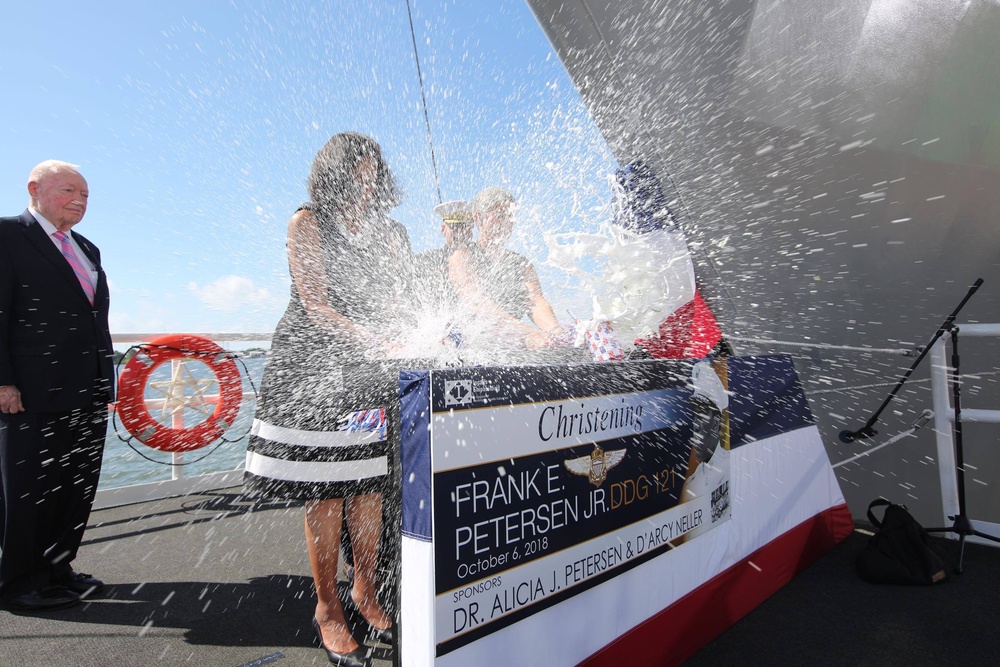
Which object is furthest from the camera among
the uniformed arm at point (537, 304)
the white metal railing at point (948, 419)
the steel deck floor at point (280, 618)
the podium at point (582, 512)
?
the white metal railing at point (948, 419)

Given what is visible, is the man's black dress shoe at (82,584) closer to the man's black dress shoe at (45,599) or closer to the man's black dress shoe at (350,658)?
the man's black dress shoe at (45,599)

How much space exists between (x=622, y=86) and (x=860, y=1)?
1.46 metres

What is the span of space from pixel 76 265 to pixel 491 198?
5.73 ft

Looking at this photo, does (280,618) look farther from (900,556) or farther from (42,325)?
(900,556)

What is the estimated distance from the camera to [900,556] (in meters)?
2.28

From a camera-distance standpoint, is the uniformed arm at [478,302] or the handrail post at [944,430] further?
the handrail post at [944,430]

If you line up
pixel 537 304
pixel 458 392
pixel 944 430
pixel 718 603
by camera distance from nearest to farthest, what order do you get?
1. pixel 458 392
2. pixel 718 603
3. pixel 537 304
4. pixel 944 430

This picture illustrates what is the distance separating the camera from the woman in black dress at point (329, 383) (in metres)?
1.56

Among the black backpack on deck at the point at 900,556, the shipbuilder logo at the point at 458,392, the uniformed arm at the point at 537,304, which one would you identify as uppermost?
the uniformed arm at the point at 537,304

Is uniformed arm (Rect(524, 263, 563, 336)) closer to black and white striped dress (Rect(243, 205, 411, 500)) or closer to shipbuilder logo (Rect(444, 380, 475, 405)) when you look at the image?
black and white striped dress (Rect(243, 205, 411, 500))

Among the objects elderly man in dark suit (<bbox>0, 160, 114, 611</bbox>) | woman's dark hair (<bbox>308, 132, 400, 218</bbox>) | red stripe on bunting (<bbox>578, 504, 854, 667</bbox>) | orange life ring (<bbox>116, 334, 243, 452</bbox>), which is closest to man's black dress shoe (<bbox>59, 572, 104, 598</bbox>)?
elderly man in dark suit (<bbox>0, 160, 114, 611</bbox>)

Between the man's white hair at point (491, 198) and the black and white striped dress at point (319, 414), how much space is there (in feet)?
2.24

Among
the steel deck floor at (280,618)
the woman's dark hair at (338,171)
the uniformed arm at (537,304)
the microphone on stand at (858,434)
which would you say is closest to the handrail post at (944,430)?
the steel deck floor at (280,618)

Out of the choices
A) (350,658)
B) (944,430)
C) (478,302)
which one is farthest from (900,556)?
(350,658)
